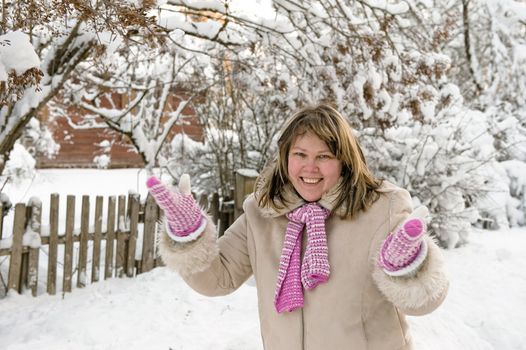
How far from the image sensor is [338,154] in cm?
174

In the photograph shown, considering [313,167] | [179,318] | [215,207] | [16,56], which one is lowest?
[179,318]

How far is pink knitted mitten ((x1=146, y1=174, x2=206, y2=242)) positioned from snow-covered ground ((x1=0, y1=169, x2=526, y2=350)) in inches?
80.7

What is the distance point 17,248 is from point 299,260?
3652 mm

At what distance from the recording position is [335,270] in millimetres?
1677

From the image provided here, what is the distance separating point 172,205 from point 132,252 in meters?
3.77

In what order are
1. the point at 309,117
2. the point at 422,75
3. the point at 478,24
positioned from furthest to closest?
the point at 478,24 → the point at 422,75 → the point at 309,117

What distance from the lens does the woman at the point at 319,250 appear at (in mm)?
1629

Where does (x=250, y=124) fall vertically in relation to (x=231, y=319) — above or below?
above

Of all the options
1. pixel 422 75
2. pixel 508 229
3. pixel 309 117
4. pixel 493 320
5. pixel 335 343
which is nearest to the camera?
pixel 335 343

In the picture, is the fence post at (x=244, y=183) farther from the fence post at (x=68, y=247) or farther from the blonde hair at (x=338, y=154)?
the blonde hair at (x=338, y=154)

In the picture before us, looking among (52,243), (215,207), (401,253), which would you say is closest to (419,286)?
(401,253)

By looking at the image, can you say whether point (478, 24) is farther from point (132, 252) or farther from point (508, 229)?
point (132, 252)

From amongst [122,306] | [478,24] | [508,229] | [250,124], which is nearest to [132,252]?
[122,306]

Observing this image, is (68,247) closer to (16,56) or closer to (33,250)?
(33,250)
